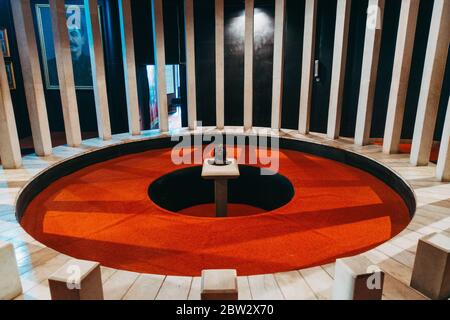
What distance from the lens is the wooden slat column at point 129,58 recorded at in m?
6.12

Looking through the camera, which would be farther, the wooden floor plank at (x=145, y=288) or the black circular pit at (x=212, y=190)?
the black circular pit at (x=212, y=190)

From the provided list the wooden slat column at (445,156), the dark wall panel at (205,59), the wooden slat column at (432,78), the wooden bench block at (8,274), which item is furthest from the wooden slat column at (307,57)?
the wooden bench block at (8,274)

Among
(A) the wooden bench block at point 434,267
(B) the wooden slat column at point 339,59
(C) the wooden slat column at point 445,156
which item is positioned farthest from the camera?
(B) the wooden slat column at point 339,59

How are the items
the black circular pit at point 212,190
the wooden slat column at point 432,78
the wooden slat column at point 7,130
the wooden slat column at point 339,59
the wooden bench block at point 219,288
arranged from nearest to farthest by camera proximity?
1. the wooden bench block at point 219,288
2. the wooden slat column at point 432,78
3. the wooden slat column at point 7,130
4. the black circular pit at point 212,190
5. the wooden slat column at point 339,59

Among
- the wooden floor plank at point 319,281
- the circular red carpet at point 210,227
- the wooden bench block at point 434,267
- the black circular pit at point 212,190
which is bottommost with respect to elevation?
the black circular pit at point 212,190

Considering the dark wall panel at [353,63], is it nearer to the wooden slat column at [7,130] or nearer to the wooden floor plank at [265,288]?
the wooden floor plank at [265,288]

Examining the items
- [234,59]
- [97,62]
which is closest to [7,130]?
[97,62]

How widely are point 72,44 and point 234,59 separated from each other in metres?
4.08

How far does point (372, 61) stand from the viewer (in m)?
5.36

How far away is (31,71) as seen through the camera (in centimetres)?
A: 498

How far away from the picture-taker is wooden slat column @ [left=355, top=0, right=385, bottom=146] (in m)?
5.14

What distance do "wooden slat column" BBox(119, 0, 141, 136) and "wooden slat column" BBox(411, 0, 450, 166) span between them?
5.10 meters

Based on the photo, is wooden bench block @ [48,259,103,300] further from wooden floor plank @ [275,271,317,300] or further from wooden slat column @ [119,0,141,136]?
wooden slat column @ [119,0,141,136]

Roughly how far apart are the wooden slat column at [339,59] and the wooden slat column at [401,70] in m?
0.96
